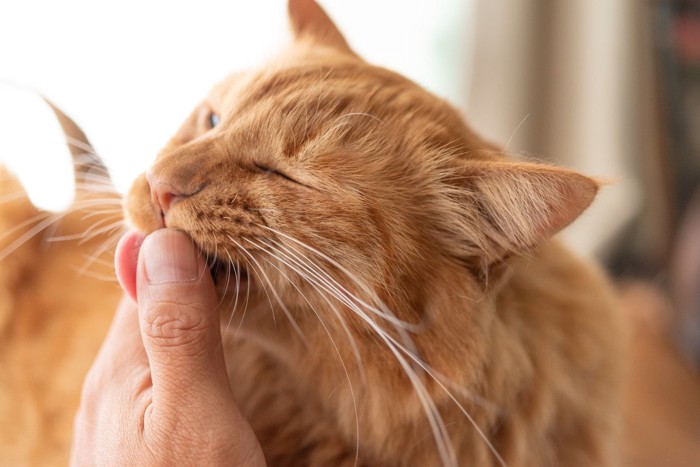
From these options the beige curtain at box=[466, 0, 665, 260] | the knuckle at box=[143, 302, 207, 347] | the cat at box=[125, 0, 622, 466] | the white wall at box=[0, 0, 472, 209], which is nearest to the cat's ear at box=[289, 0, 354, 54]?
the white wall at box=[0, 0, 472, 209]

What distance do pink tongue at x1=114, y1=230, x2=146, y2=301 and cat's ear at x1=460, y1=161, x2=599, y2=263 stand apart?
0.47 meters

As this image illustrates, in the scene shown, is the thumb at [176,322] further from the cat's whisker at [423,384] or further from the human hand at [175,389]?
the cat's whisker at [423,384]

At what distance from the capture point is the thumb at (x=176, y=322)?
2.40 ft

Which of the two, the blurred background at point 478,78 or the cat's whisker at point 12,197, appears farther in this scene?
the blurred background at point 478,78

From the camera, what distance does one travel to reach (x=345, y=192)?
0.82m

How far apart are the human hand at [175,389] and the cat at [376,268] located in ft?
0.21

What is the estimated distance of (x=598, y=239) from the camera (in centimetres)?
244

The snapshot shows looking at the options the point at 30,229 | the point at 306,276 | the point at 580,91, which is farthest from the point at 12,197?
the point at 580,91

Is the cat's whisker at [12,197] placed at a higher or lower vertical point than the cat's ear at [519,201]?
lower

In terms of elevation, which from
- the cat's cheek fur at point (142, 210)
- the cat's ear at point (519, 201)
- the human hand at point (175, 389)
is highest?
the cat's ear at point (519, 201)

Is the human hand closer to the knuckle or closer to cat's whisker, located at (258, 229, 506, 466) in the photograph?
the knuckle

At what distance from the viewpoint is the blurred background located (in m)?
1.33

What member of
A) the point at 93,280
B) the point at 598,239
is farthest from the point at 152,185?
the point at 598,239

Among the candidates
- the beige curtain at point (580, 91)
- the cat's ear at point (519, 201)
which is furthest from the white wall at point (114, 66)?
the beige curtain at point (580, 91)
